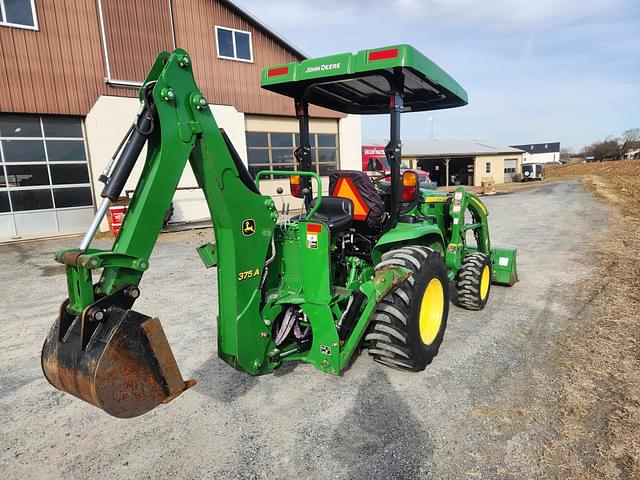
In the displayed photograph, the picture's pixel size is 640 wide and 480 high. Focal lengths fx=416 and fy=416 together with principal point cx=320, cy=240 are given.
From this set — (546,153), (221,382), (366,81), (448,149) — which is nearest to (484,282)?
(366,81)

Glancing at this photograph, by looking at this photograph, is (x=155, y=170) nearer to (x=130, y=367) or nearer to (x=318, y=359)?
(x=130, y=367)

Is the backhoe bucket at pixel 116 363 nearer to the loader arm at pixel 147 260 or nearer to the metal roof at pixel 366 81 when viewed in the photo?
the loader arm at pixel 147 260

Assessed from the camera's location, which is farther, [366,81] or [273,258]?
[366,81]

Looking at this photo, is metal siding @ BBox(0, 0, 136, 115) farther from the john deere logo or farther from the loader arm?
the john deere logo

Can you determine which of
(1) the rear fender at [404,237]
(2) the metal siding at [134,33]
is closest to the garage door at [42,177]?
(2) the metal siding at [134,33]

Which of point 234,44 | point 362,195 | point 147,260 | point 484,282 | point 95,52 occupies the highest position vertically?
point 234,44

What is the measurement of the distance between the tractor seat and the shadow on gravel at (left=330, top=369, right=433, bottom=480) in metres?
1.25

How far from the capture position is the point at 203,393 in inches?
123

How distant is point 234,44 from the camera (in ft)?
45.1

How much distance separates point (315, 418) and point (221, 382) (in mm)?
911

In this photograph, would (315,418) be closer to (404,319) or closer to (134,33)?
(404,319)

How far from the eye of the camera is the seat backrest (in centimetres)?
348

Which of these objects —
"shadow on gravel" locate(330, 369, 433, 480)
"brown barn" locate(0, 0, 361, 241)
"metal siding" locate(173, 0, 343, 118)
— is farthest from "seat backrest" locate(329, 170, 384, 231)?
"metal siding" locate(173, 0, 343, 118)

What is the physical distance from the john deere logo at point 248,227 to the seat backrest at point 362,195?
1.14 meters
